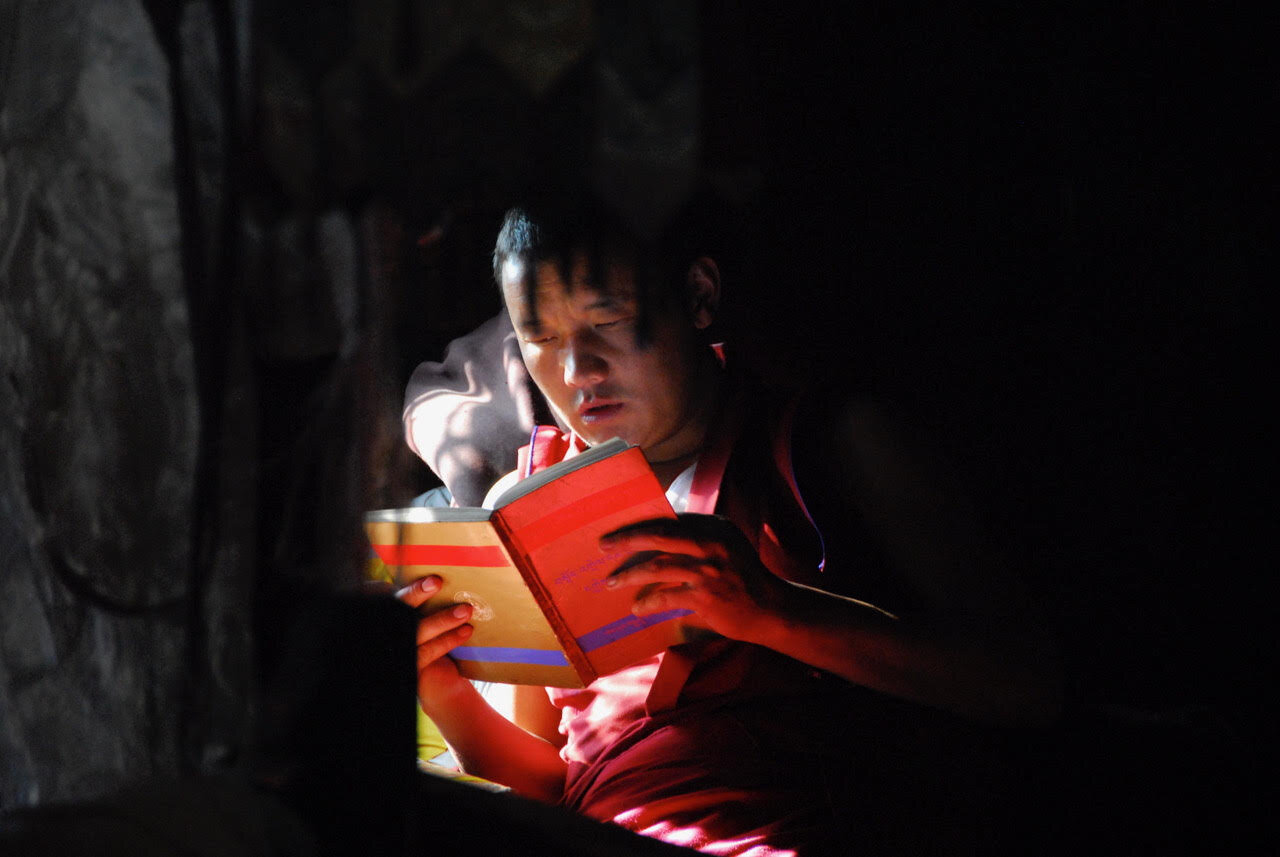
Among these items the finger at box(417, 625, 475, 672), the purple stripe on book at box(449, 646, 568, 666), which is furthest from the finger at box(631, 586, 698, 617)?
the finger at box(417, 625, 475, 672)

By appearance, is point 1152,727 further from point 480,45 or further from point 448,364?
point 448,364

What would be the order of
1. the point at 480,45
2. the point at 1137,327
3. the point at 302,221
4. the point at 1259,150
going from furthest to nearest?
the point at 1137,327 < the point at 1259,150 < the point at 480,45 < the point at 302,221

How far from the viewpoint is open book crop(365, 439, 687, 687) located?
0.94m

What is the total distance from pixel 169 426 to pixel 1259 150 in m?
1.08

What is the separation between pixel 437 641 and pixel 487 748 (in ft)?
0.58

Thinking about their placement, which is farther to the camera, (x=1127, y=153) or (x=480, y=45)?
(x=1127, y=153)

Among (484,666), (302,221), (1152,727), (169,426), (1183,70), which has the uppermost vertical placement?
(1183,70)

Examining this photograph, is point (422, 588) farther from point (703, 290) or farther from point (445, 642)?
point (703, 290)

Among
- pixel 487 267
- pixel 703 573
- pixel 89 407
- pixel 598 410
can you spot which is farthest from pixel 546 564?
pixel 487 267

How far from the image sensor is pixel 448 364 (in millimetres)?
1725

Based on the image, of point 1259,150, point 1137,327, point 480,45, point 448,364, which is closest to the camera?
point 480,45

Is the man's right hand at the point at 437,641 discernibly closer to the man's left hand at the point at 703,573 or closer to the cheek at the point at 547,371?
the man's left hand at the point at 703,573

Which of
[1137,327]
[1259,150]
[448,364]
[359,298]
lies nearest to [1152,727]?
[1137,327]

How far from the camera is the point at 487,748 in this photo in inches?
47.5
